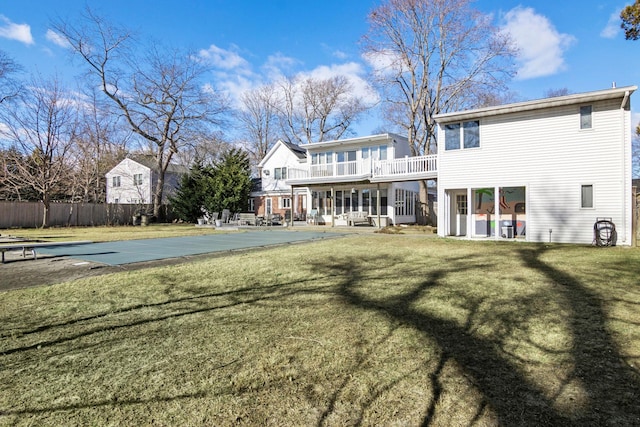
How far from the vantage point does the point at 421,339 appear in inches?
146

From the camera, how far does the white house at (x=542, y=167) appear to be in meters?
11.9

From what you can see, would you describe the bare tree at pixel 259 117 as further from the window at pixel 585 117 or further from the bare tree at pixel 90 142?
the window at pixel 585 117

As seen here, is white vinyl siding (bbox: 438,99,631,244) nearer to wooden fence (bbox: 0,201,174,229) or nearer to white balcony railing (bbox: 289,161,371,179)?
white balcony railing (bbox: 289,161,371,179)

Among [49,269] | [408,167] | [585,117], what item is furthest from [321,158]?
[49,269]

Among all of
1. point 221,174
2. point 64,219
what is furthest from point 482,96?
point 64,219

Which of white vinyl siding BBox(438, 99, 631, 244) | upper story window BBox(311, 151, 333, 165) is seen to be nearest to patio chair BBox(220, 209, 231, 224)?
upper story window BBox(311, 151, 333, 165)

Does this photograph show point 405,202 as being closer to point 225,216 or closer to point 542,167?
point 542,167

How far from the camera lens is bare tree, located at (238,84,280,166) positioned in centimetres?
4641

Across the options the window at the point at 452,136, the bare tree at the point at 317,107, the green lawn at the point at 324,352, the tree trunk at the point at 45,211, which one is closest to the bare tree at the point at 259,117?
the bare tree at the point at 317,107

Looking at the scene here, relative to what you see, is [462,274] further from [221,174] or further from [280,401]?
[221,174]

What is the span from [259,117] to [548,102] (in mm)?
39511

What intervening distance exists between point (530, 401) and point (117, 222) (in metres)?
32.4

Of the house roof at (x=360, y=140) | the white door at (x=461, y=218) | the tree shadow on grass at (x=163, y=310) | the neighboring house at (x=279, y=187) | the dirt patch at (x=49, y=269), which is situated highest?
the house roof at (x=360, y=140)

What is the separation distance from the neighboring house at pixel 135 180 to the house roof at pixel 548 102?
30.6m
